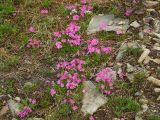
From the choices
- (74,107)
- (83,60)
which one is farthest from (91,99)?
(83,60)

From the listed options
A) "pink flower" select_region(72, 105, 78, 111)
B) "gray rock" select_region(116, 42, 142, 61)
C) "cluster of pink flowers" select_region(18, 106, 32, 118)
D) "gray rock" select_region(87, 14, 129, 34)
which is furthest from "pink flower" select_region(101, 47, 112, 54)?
"cluster of pink flowers" select_region(18, 106, 32, 118)

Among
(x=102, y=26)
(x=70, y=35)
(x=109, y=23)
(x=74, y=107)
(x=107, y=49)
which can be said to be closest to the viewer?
(x=74, y=107)

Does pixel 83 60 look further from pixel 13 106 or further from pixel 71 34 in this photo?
pixel 13 106

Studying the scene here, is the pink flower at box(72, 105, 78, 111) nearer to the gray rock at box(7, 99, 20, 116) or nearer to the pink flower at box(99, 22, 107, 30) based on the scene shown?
the gray rock at box(7, 99, 20, 116)

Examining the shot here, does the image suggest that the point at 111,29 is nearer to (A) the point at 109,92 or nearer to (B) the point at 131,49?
(B) the point at 131,49

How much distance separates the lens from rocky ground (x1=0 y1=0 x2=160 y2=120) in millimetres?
7125

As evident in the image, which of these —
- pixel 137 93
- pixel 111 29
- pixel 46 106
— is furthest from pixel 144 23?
pixel 46 106

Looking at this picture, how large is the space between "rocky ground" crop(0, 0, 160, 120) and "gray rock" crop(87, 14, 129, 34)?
0.02 m

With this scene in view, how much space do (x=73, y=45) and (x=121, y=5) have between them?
1.65m

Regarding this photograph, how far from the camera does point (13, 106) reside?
7367 mm

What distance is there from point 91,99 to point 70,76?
0.64 m

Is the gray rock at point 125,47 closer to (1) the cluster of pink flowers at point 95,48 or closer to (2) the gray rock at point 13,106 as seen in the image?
(1) the cluster of pink flowers at point 95,48

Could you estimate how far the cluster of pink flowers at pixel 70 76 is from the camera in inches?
287

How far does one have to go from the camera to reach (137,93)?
23.6 feet
